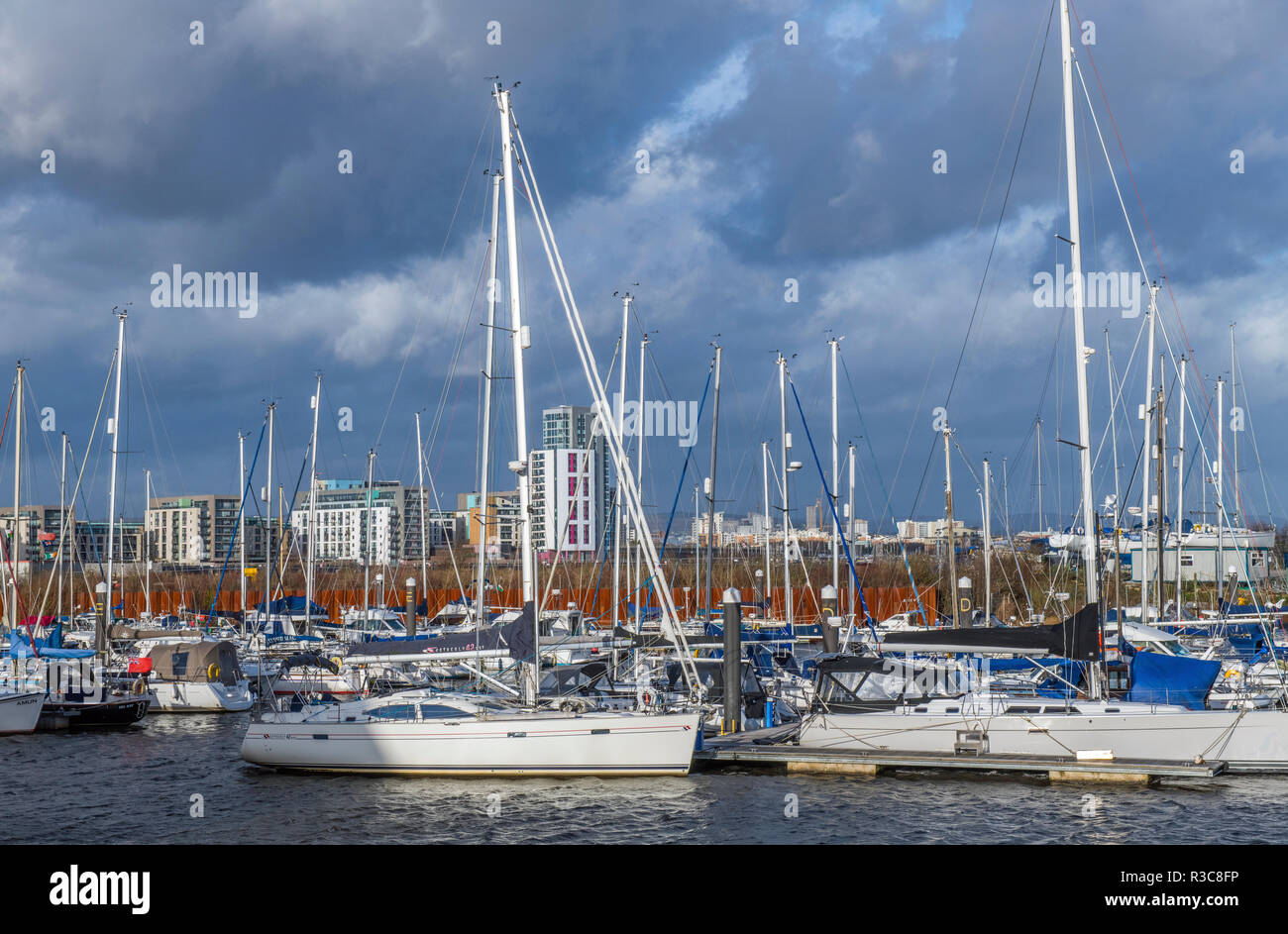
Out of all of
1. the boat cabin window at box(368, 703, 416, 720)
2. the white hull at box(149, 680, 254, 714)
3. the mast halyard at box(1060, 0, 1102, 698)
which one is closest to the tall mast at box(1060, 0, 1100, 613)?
the mast halyard at box(1060, 0, 1102, 698)

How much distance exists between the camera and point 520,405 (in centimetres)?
2923

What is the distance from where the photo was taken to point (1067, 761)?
89.4 feet

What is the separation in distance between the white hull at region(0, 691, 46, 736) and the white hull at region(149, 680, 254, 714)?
6.71m

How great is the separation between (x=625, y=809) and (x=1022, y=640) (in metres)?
10.7

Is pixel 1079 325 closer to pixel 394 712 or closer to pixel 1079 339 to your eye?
pixel 1079 339

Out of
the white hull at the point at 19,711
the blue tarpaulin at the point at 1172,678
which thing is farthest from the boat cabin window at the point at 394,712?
the blue tarpaulin at the point at 1172,678

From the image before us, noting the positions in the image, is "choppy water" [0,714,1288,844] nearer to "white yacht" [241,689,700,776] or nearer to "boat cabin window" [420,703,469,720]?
"white yacht" [241,689,700,776]

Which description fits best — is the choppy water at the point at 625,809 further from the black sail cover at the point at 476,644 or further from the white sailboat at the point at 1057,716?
the black sail cover at the point at 476,644

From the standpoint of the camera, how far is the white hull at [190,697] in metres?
43.6

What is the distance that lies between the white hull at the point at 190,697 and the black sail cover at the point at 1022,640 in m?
25.6

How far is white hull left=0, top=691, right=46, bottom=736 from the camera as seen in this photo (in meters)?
36.5
